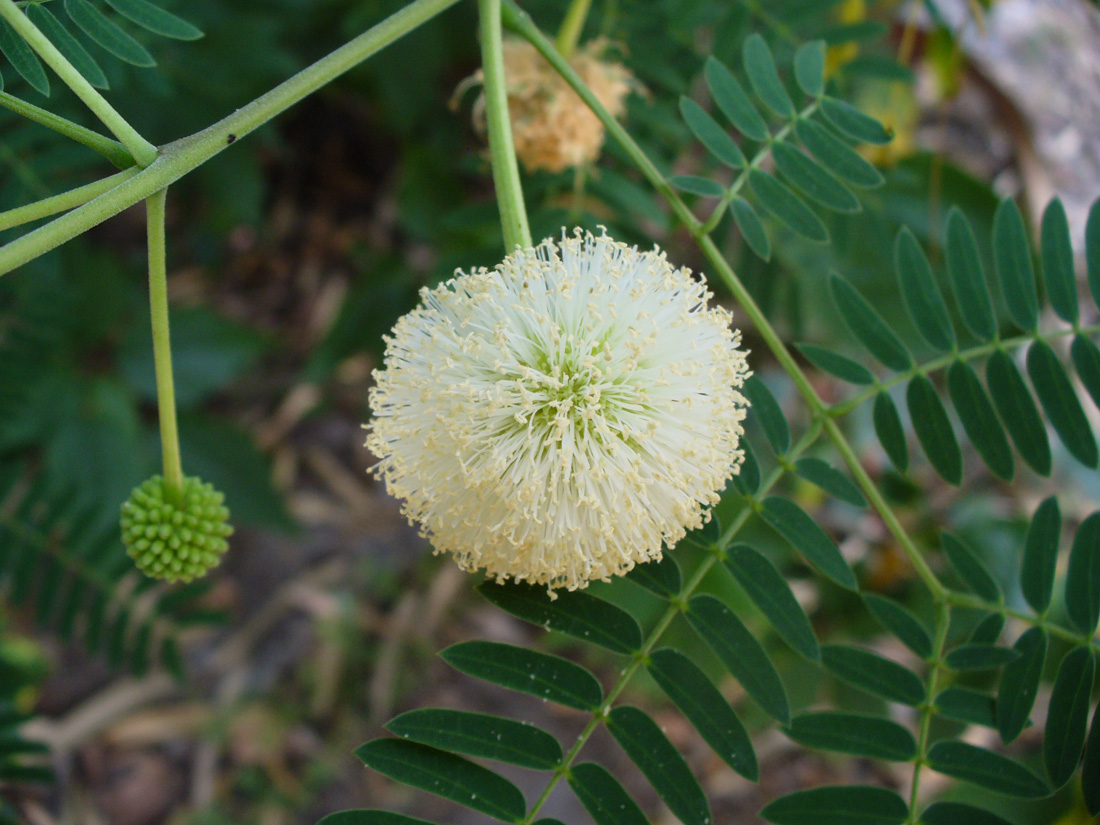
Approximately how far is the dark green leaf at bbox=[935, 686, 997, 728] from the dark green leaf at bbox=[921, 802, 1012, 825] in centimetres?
12

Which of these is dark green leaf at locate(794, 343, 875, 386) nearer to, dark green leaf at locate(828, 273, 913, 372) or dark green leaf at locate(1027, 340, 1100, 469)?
dark green leaf at locate(828, 273, 913, 372)

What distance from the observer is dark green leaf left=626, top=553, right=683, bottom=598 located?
1090mm

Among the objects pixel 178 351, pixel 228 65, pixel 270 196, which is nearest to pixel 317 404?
pixel 178 351

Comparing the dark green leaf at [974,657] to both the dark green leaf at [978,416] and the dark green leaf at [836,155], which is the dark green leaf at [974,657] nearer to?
the dark green leaf at [978,416]

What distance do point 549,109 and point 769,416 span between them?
64 cm

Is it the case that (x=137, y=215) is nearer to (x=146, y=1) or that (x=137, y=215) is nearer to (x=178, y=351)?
(x=178, y=351)

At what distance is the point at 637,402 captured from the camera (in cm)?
100

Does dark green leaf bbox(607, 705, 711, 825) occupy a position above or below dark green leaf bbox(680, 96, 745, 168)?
below

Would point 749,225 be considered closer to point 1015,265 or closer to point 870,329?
point 870,329

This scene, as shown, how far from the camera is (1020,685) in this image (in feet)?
3.73

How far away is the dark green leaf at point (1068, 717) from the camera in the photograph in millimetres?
1095

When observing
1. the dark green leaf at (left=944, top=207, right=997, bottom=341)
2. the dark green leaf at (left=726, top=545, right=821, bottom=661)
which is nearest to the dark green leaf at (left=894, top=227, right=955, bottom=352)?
the dark green leaf at (left=944, top=207, right=997, bottom=341)

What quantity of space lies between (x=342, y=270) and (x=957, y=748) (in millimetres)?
2759

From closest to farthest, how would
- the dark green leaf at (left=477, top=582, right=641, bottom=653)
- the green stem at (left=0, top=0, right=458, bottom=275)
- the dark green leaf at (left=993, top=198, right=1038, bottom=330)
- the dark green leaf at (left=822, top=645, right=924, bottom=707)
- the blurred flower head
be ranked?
the green stem at (left=0, top=0, right=458, bottom=275)
the dark green leaf at (left=477, top=582, right=641, bottom=653)
the dark green leaf at (left=822, top=645, right=924, bottom=707)
the dark green leaf at (left=993, top=198, right=1038, bottom=330)
the blurred flower head
